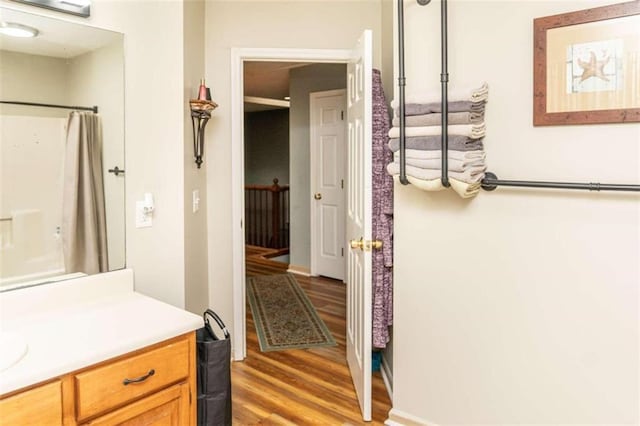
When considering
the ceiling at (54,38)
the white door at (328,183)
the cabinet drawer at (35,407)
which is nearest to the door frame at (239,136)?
the ceiling at (54,38)

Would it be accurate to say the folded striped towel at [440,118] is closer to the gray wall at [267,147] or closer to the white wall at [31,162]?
the white wall at [31,162]

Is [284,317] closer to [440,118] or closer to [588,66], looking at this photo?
[440,118]

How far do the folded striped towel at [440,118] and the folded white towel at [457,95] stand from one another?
0.18 ft

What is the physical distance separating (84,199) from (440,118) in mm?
1522

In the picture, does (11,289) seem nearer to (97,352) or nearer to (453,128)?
(97,352)

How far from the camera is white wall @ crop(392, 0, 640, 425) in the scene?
1513 millimetres

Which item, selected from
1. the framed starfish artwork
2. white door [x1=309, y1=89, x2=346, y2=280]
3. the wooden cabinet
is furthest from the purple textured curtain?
white door [x1=309, y1=89, x2=346, y2=280]

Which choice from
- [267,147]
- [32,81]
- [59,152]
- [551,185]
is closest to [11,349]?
[59,152]

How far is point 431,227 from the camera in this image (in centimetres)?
196

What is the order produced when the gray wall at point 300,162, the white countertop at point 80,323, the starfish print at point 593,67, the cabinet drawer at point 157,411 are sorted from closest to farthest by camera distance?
the white countertop at point 80,323
the cabinet drawer at point 157,411
the starfish print at point 593,67
the gray wall at point 300,162

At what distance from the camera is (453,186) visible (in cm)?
174

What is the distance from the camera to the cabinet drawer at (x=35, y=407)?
1.12 metres

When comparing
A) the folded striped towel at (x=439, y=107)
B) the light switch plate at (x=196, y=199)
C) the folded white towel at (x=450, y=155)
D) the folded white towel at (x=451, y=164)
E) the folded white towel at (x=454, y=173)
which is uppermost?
the folded striped towel at (x=439, y=107)

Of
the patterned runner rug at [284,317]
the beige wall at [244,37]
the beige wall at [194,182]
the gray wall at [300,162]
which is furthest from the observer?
the gray wall at [300,162]
